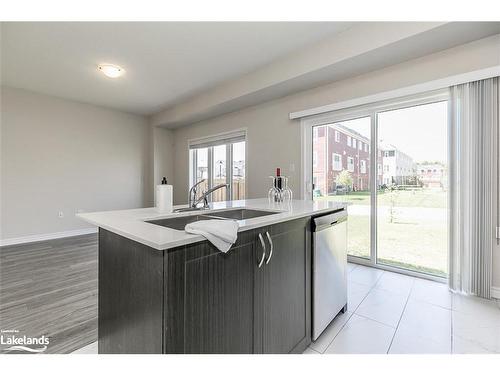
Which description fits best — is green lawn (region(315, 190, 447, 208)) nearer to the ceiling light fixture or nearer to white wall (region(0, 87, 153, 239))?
the ceiling light fixture

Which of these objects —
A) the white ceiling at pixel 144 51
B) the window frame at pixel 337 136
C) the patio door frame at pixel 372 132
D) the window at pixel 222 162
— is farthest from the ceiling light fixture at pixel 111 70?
the window frame at pixel 337 136

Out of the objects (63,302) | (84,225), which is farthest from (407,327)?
(84,225)

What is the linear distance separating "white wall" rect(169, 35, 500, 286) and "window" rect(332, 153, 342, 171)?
19.4 inches

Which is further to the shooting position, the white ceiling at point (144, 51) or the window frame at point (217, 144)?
the window frame at point (217, 144)

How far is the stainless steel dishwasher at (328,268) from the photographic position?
1476mm

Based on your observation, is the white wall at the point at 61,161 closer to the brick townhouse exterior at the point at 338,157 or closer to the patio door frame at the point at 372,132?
A: the patio door frame at the point at 372,132

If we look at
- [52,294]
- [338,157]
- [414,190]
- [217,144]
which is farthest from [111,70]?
[414,190]

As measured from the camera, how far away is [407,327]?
5.54 feet

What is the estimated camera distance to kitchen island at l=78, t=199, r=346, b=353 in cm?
82

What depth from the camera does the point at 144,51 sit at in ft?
9.25

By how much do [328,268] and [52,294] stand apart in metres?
2.44

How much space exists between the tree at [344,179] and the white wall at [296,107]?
0.56 m
